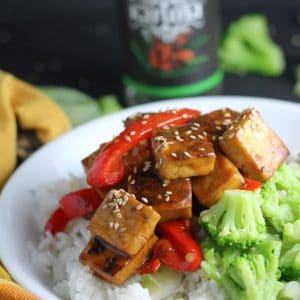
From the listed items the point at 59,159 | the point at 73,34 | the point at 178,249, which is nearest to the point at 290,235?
the point at 178,249

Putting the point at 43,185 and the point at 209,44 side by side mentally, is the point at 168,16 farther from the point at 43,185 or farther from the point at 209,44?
the point at 43,185

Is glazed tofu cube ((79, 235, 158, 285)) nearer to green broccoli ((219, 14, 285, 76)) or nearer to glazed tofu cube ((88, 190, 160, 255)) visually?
glazed tofu cube ((88, 190, 160, 255))

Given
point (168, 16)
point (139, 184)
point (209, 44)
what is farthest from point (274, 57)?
point (139, 184)

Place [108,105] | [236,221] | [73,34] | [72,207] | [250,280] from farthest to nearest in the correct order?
[73,34]
[108,105]
[72,207]
[236,221]
[250,280]

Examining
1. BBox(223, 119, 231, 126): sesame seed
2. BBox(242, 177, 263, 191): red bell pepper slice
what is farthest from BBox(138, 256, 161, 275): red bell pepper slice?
BBox(223, 119, 231, 126): sesame seed

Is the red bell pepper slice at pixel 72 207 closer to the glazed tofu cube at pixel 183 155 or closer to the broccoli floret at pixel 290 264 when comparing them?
the glazed tofu cube at pixel 183 155

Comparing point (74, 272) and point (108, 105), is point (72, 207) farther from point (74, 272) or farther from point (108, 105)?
point (108, 105)

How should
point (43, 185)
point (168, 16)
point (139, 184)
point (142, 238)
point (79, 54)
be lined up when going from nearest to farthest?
point (142, 238)
point (139, 184)
point (43, 185)
point (168, 16)
point (79, 54)

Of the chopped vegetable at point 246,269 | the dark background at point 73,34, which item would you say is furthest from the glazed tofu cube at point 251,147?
the dark background at point 73,34
